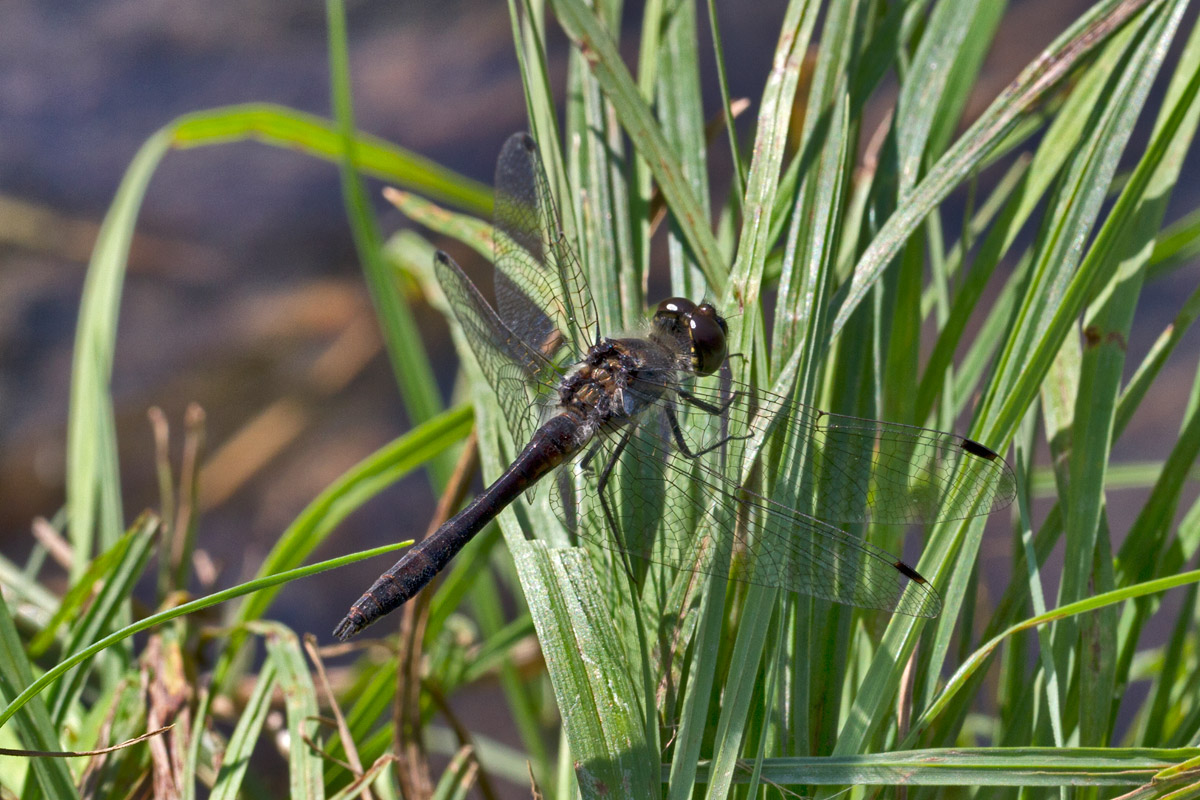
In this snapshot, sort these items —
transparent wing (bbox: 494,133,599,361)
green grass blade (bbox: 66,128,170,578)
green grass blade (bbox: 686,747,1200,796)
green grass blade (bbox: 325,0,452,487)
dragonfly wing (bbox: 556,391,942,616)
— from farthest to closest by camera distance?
green grass blade (bbox: 325,0,452,487) → green grass blade (bbox: 66,128,170,578) → transparent wing (bbox: 494,133,599,361) → dragonfly wing (bbox: 556,391,942,616) → green grass blade (bbox: 686,747,1200,796)

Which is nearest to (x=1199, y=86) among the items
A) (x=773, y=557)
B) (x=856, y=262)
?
(x=856, y=262)

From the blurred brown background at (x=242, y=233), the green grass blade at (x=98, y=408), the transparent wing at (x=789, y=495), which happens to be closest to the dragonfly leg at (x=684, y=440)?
the transparent wing at (x=789, y=495)

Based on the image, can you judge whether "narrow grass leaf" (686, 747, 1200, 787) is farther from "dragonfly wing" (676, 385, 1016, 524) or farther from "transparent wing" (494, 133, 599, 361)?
"transparent wing" (494, 133, 599, 361)

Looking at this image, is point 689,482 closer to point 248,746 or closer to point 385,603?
point 385,603

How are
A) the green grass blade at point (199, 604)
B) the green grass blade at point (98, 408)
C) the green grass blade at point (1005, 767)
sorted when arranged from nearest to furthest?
Answer: 1. the green grass blade at point (199, 604)
2. the green grass blade at point (1005, 767)
3. the green grass blade at point (98, 408)

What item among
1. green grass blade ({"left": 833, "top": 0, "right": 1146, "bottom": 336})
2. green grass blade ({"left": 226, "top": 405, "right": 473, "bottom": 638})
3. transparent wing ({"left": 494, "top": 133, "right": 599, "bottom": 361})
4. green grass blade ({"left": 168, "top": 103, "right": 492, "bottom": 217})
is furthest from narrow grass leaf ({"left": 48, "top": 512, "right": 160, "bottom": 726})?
green grass blade ({"left": 833, "top": 0, "right": 1146, "bottom": 336})

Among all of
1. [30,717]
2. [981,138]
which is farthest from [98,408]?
[981,138]

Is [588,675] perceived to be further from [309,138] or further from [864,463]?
[309,138]

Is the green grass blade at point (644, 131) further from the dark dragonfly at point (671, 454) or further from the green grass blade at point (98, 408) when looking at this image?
the green grass blade at point (98, 408)
